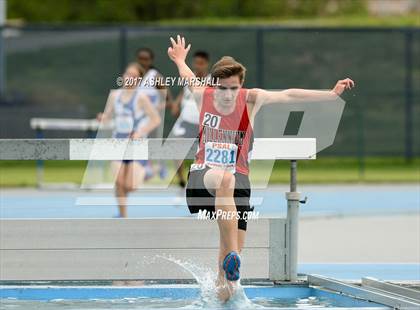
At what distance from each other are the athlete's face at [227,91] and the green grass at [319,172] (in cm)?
1243

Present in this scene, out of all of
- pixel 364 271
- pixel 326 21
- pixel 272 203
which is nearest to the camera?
pixel 364 271

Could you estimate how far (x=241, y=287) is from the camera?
9.31 meters

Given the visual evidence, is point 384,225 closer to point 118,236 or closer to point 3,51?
point 118,236

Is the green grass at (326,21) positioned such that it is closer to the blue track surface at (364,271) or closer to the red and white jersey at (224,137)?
the blue track surface at (364,271)

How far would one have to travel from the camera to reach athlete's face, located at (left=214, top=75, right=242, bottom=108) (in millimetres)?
9289

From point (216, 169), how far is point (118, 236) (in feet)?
4.11

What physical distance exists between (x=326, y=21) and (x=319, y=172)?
437 inches

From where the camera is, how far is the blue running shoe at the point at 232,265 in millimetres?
8906

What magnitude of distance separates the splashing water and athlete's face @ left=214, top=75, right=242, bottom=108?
4.51 feet

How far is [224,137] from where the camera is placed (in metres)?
9.29

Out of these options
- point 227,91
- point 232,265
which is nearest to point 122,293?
point 232,265

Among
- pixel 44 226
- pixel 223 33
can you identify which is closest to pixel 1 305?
pixel 44 226

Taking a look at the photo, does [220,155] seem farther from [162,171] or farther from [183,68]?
[162,171]

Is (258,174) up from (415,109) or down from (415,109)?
down
